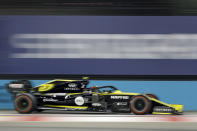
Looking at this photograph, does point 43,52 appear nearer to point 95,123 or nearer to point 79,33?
point 79,33

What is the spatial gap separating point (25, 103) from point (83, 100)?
1.61 metres

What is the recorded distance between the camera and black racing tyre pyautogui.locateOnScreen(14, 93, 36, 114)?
8.87 metres

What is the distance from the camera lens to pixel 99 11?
34.6 ft

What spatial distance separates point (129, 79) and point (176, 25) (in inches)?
89.7

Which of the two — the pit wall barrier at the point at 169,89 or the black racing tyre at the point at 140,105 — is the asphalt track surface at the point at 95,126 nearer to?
the black racing tyre at the point at 140,105

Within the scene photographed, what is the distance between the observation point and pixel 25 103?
8.98 metres

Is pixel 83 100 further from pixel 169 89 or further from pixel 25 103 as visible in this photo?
pixel 169 89

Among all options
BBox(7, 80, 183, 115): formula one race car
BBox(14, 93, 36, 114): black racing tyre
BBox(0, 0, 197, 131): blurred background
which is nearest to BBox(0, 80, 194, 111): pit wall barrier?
BBox(0, 0, 197, 131): blurred background

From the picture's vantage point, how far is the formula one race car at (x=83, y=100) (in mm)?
8617

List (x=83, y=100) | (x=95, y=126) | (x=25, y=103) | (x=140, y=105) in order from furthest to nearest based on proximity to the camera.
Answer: (x=25, y=103)
(x=83, y=100)
(x=140, y=105)
(x=95, y=126)

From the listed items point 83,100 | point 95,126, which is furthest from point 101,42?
point 95,126

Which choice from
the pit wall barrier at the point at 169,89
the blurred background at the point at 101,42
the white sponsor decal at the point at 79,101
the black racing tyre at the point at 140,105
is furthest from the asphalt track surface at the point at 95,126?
the blurred background at the point at 101,42

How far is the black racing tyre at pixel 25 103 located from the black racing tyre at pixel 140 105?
2.67 metres

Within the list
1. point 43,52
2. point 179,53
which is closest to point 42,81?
point 43,52
